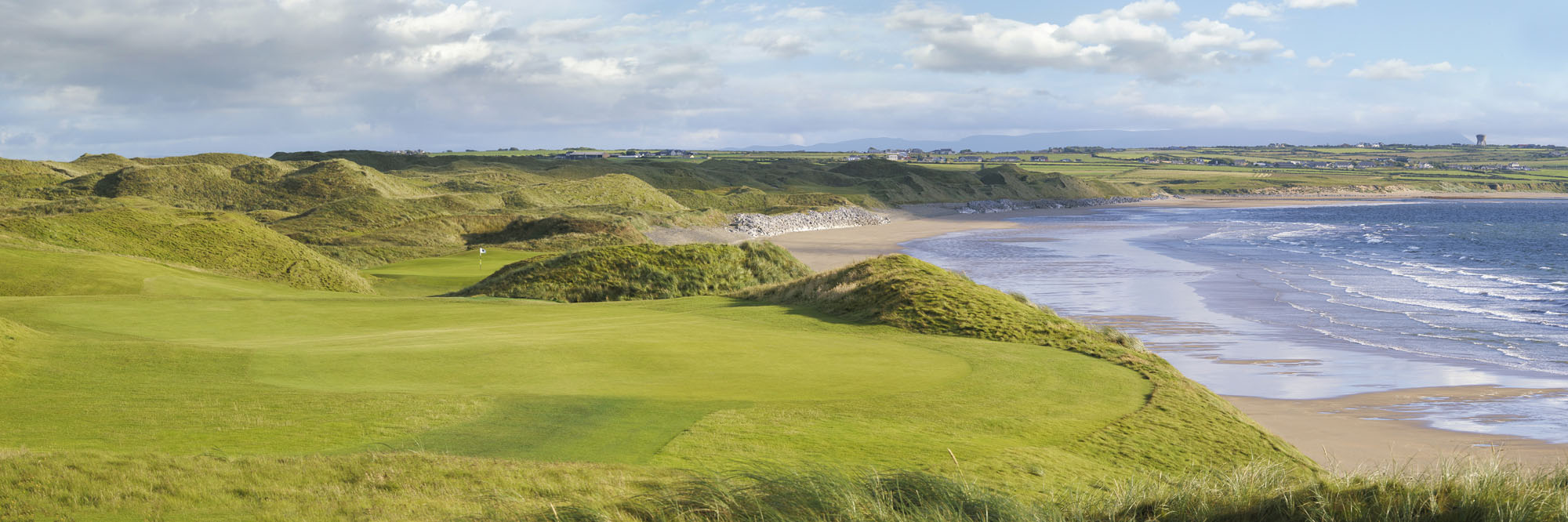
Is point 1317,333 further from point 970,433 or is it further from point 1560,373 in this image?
point 970,433

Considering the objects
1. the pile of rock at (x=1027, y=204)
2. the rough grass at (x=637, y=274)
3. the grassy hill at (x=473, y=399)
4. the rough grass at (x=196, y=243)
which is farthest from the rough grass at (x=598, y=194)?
the grassy hill at (x=473, y=399)

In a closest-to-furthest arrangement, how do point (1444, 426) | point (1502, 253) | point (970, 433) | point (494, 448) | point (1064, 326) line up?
point (494, 448)
point (970, 433)
point (1444, 426)
point (1064, 326)
point (1502, 253)

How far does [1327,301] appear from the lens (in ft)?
119

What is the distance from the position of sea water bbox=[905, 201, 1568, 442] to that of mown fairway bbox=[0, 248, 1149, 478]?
368 inches

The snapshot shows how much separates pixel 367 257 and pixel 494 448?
4893cm

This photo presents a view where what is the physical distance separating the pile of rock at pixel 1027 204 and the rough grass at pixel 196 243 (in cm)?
9942

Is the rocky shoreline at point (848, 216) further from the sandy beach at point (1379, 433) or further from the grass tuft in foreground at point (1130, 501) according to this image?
the grass tuft in foreground at point (1130, 501)

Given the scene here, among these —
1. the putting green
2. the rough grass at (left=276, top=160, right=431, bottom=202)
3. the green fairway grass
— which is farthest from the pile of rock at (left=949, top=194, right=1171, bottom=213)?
the putting green

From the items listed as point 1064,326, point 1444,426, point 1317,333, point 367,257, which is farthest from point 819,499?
point 367,257

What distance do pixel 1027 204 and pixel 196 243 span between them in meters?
118

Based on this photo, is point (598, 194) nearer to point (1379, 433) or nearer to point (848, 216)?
point (848, 216)

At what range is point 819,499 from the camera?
19.6ft

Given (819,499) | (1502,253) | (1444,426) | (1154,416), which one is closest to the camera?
(819,499)

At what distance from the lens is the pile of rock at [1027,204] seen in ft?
440
